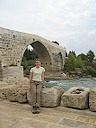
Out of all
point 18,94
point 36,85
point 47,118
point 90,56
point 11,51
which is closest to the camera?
point 47,118

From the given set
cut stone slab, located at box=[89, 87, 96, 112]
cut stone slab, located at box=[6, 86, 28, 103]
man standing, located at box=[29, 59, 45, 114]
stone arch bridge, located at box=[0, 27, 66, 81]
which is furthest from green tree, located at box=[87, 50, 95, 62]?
cut stone slab, located at box=[89, 87, 96, 112]

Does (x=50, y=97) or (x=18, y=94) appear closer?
(x=50, y=97)

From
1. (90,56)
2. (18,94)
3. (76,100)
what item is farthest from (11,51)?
(90,56)

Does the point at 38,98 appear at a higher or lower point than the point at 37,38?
lower

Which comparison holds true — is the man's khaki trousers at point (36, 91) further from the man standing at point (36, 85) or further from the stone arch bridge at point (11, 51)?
the stone arch bridge at point (11, 51)

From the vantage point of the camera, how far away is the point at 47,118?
279 cm

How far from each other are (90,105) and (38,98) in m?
0.79

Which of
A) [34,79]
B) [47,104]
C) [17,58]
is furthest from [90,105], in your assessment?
[17,58]

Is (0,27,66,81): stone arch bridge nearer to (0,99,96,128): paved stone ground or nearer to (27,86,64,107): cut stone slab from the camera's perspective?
(27,86,64,107): cut stone slab

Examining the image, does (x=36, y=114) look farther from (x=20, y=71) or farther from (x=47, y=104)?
(x=20, y=71)

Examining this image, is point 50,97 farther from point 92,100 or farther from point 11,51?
point 11,51

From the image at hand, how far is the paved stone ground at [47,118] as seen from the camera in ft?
8.30

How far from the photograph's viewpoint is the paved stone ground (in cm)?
253

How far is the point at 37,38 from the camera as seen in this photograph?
19.8m
